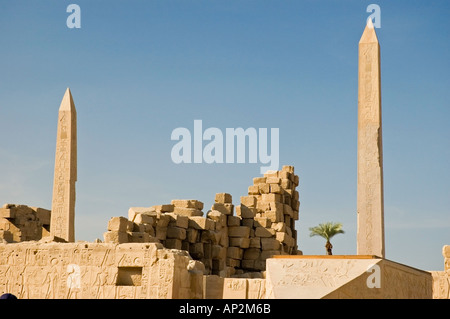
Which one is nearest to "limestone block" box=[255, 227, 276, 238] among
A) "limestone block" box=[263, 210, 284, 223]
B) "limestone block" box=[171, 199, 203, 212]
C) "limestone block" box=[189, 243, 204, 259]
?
"limestone block" box=[263, 210, 284, 223]

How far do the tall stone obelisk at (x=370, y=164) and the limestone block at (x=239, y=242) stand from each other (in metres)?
6.08

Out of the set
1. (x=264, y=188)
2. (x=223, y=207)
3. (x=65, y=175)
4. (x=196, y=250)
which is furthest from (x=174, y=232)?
(x=264, y=188)

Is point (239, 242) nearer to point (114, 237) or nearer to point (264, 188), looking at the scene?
point (264, 188)

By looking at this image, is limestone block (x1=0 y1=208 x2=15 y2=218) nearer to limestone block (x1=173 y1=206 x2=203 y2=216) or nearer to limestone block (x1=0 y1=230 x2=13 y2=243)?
limestone block (x1=0 y1=230 x2=13 y2=243)

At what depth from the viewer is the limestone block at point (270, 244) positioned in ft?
77.9

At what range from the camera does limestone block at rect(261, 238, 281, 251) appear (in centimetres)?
2375

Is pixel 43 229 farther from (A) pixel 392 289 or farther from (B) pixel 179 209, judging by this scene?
(A) pixel 392 289

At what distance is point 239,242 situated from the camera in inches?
930

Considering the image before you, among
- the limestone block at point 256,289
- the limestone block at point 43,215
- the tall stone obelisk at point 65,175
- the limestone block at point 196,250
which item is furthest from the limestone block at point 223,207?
the limestone block at point 256,289

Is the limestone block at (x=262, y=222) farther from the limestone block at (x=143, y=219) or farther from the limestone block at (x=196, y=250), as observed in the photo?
the limestone block at (x=143, y=219)

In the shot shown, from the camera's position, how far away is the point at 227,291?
13852 millimetres

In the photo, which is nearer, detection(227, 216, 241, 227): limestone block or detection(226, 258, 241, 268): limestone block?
detection(226, 258, 241, 268): limestone block

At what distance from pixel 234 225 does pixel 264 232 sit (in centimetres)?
86
